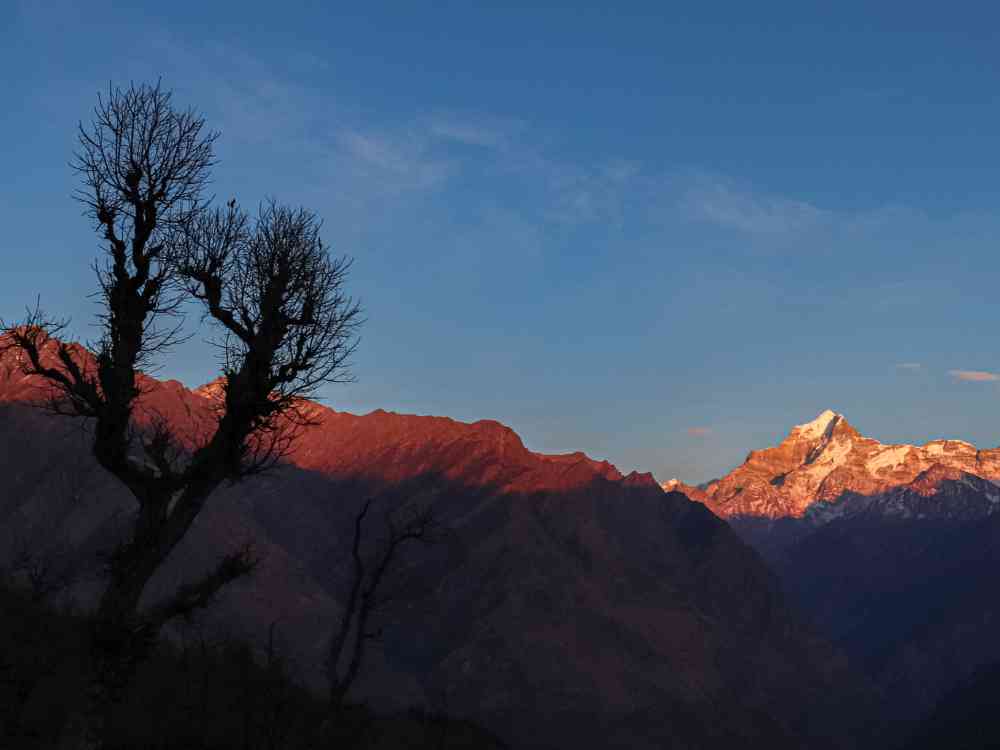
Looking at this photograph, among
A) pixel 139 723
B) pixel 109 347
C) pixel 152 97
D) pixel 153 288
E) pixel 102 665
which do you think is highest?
pixel 152 97

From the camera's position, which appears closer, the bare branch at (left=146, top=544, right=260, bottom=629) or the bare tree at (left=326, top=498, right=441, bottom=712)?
the bare branch at (left=146, top=544, right=260, bottom=629)

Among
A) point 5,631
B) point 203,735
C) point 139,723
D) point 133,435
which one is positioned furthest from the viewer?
point 139,723

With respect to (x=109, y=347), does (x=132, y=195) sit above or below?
above

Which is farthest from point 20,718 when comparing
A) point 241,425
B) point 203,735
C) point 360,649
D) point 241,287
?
point 241,287

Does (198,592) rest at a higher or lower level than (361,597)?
lower

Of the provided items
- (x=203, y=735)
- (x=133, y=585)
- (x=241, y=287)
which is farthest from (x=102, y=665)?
(x=203, y=735)

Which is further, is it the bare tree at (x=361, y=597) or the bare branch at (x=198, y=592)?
the bare tree at (x=361, y=597)

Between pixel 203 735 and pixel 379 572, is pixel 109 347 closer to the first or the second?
pixel 379 572

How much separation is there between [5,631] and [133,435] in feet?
65.7

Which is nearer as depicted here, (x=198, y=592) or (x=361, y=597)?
(x=198, y=592)

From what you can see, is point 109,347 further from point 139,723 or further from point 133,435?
point 139,723

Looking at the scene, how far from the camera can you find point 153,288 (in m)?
24.5

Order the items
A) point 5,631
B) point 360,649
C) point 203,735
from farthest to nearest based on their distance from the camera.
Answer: point 5,631, point 203,735, point 360,649

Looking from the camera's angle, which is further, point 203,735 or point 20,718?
point 203,735
